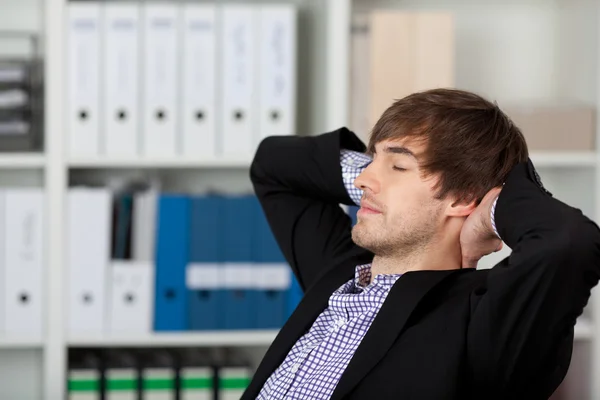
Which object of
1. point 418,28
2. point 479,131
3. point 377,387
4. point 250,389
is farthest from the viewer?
point 418,28

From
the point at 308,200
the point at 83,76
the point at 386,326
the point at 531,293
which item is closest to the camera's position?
the point at 531,293

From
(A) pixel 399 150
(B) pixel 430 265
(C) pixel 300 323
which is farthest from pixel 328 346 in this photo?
(A) pixel 399 150

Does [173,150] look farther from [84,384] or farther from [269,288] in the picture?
[84,384]

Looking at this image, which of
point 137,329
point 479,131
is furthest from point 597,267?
point 137,329

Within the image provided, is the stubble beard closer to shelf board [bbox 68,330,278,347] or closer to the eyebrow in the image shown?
the eyebrow

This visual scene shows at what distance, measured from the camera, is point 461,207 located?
1545mm

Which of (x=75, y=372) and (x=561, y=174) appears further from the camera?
(x=561, y=174)

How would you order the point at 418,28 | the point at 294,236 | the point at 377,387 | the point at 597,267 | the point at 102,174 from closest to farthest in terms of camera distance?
the point at 597,267 < the point at 377,387 < the point at 294,236 < the point at 418,28 < the point at 102,174

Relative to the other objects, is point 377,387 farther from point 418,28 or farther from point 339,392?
point 418,28

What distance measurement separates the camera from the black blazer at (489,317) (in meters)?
1.26

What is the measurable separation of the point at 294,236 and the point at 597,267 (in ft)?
2.28

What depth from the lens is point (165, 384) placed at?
2689mm

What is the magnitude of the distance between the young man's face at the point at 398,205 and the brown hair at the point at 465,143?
20 mm

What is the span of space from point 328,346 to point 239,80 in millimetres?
1198
